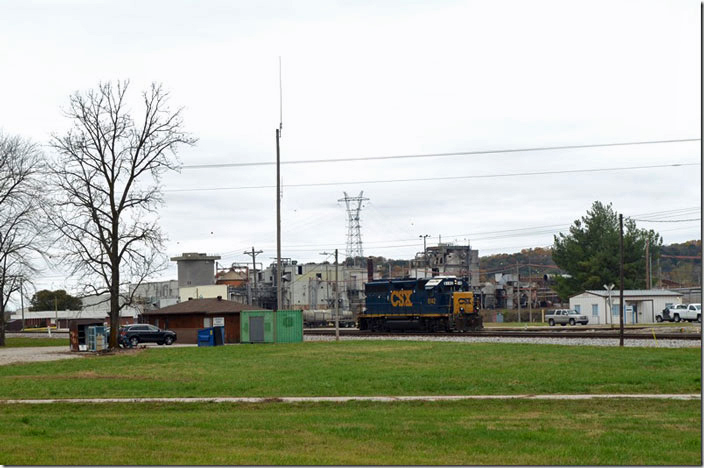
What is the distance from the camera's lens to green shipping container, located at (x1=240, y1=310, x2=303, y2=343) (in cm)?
5709

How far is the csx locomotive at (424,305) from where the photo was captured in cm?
6412

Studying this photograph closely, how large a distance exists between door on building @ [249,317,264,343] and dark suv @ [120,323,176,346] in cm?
911

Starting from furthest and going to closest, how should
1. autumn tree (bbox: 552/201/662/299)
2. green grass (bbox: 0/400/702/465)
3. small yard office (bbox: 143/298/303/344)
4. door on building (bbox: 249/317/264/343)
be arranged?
autumn tree (bbox: 552/201/662/299) → door on building (bbox: 249/317/264/343) → small yard office (bbox: 143/298/303/344) → green grass (bbox: 0/400/702/465)

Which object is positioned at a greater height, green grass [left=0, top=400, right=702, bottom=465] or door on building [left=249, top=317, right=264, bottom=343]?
green grass [left=0, top=400, right=702, bottom=465]

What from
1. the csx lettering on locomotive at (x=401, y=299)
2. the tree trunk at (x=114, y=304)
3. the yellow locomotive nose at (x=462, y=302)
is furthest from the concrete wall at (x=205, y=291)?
the tree trunk at (x=114, y=304)

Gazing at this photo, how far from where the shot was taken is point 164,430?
57.4 ft

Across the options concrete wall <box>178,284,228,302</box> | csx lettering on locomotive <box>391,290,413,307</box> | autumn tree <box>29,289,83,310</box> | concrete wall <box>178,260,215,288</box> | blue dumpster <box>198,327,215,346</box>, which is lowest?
autumn tree <box>29,289,83,310</box>

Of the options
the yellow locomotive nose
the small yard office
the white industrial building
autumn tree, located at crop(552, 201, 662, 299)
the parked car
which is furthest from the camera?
autumn tree, located at crop(552, 201, 662, 299)

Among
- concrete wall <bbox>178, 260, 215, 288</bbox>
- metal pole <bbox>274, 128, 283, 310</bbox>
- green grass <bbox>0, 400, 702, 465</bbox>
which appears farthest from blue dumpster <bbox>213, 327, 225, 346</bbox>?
concrete wall <bbox>178, 260, 215, 288</bbox>

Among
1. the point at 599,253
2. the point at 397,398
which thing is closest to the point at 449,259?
the point at 599,253

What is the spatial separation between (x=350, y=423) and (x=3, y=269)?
60.7 m

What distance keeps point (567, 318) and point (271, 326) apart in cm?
4439

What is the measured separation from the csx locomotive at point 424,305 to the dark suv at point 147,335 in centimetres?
1674

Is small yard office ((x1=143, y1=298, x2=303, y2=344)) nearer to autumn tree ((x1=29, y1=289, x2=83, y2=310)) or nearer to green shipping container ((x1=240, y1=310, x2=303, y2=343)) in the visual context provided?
green shipping container ((x1=240, y1=310, x2=303, y2=343))
